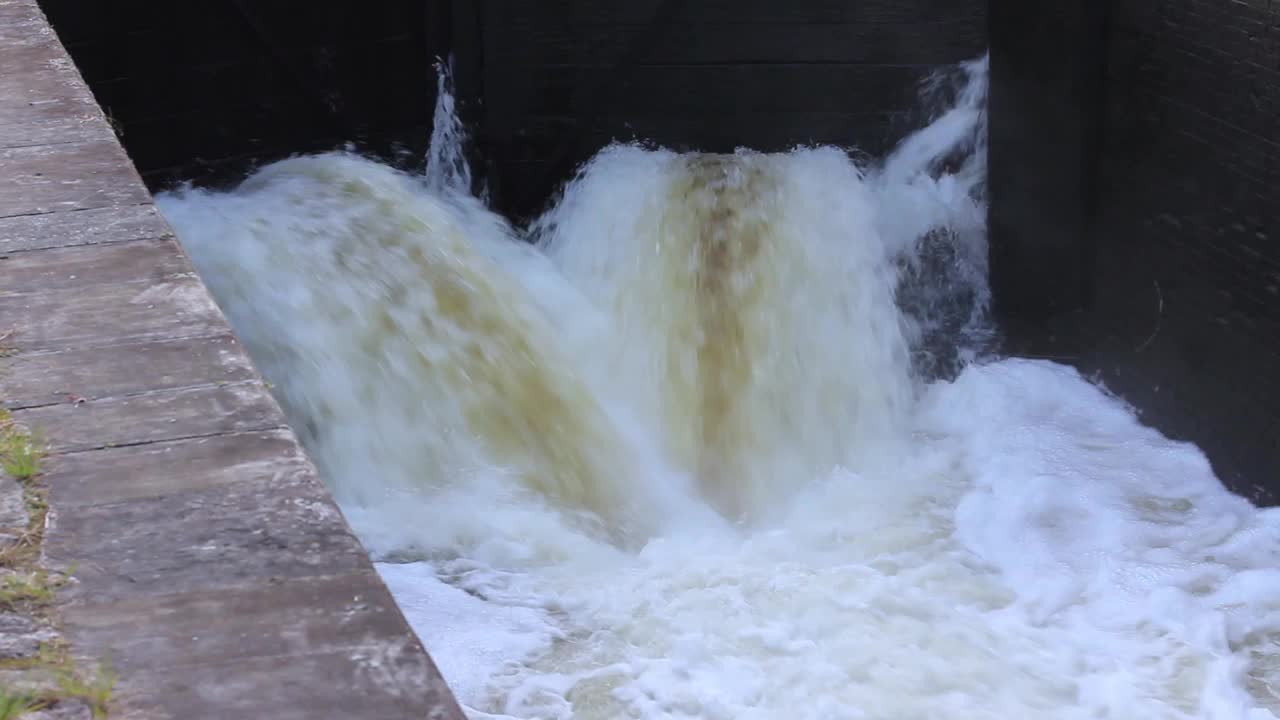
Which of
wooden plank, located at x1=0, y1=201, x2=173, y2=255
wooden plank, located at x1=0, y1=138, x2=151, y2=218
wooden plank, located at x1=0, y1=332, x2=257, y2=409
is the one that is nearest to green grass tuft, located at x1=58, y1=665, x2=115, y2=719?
wooden plank, located at x1=0, y1=332, x2=257, y2=409

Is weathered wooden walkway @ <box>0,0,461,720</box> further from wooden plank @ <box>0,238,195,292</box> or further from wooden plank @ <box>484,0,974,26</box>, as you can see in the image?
wooden plank @ <box>484,0,974,26</box>

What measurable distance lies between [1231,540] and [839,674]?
1.77 meters

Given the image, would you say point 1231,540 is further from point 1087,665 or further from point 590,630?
point 590,630

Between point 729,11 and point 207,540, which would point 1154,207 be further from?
point 207,540

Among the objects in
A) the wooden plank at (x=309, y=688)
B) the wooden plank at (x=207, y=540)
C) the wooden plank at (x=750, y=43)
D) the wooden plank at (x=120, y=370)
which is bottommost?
the wooden plank at (x=750, y=43)

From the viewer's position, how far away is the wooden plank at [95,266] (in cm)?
267

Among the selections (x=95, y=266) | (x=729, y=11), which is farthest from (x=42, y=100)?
(x=729, y=11)

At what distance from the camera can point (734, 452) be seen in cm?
589

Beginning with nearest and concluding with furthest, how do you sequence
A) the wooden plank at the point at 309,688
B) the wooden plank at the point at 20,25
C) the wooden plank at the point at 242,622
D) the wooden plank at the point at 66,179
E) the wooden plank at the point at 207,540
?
1. the wooden plank at the point at 309,688
2. the wooden plank at the point at 242,622
3. the wooden plank at the point at 207,540
4. the wooden plank at the point at 66,179
5. the wooden plank at the point at 20,25

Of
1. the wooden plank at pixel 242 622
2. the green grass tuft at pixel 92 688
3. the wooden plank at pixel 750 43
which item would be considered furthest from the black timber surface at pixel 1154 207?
the green grass tuft at pixel 92 688

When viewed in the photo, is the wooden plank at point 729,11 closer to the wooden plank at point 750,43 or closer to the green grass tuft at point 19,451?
the wooden plank at point 750,43

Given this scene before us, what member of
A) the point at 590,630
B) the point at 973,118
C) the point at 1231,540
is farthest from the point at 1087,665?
the point at 973,118

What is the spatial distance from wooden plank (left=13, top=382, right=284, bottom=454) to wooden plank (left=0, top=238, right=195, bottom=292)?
1.60ft

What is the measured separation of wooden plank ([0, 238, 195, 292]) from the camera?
8.75 ft
